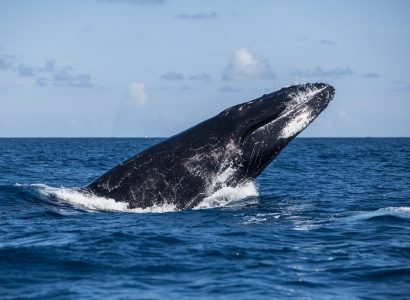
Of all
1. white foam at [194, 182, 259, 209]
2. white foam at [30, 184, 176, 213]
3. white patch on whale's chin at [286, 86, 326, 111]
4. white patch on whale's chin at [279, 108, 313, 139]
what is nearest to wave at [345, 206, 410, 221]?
white patch on whale's chin at [279, 108, 313, 139]

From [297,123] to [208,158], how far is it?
2.26 m

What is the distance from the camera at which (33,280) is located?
10.1 metres

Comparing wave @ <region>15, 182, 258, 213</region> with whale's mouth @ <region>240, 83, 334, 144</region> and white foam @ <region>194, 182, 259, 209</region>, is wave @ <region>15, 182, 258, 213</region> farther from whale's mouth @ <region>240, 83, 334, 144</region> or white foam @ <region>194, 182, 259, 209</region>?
whale's mouth @ <region>240, 83, 334, 144</region>

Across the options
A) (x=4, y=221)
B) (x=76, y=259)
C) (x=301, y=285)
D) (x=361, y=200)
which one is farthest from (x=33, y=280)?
(x=361, y=200)

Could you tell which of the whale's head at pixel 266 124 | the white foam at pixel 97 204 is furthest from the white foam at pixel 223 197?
the white foam at pixel 97 204

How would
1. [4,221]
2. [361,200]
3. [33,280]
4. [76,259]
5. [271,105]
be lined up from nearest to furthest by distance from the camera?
[33,280]
[76,259]
[4,221]
[271,105]
[361,200]

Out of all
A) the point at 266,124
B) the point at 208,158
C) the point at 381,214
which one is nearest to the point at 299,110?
the point at 266,124

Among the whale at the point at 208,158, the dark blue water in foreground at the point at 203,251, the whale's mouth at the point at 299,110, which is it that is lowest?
the dark blue water in foreground at the point at 203,251

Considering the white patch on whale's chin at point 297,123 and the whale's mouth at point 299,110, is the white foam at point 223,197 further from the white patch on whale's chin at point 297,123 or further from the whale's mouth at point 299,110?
the white patch on whale's chin at point 297,123

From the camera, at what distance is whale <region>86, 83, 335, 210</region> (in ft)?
50.2

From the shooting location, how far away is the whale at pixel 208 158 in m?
15.3

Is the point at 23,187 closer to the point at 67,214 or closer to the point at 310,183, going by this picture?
the point at 67,214

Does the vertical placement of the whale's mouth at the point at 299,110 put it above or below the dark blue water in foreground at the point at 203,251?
above

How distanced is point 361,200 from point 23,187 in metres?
9.64
